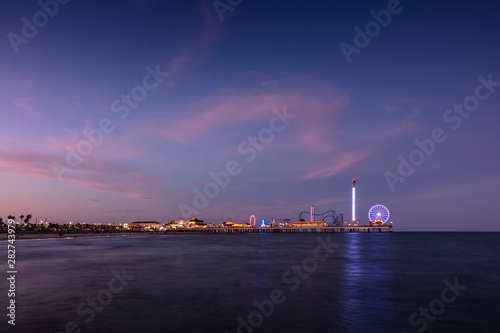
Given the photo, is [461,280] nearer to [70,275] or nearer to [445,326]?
[445,326]

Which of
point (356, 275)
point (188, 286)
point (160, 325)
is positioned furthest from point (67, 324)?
point (356, 275)

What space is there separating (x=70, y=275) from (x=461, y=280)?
117 feet

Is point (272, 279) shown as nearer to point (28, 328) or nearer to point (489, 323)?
point (489, 323)

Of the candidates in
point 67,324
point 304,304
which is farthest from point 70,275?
point 304,304

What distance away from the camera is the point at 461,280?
31938 millimetres

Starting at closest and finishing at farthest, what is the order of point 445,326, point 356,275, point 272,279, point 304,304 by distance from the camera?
1. point 445,326
2. point 304,304
3. point 272,279
4. point 356,275

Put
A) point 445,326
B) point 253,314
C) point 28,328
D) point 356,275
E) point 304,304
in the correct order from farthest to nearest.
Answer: point 356,275
point 304,304
point 253,314
point 445,326
point 28,328

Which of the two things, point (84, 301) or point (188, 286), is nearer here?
point (84, 301)

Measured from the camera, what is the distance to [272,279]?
3042 cm

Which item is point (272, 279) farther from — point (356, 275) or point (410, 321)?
point (410, 321)

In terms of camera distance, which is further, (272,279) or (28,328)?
(272,279)

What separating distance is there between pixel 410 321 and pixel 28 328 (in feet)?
60.9

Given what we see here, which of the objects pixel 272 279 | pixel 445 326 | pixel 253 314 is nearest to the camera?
pixel 445 326

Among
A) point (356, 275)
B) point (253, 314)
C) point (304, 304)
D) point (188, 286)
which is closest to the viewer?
point (253, 314)
